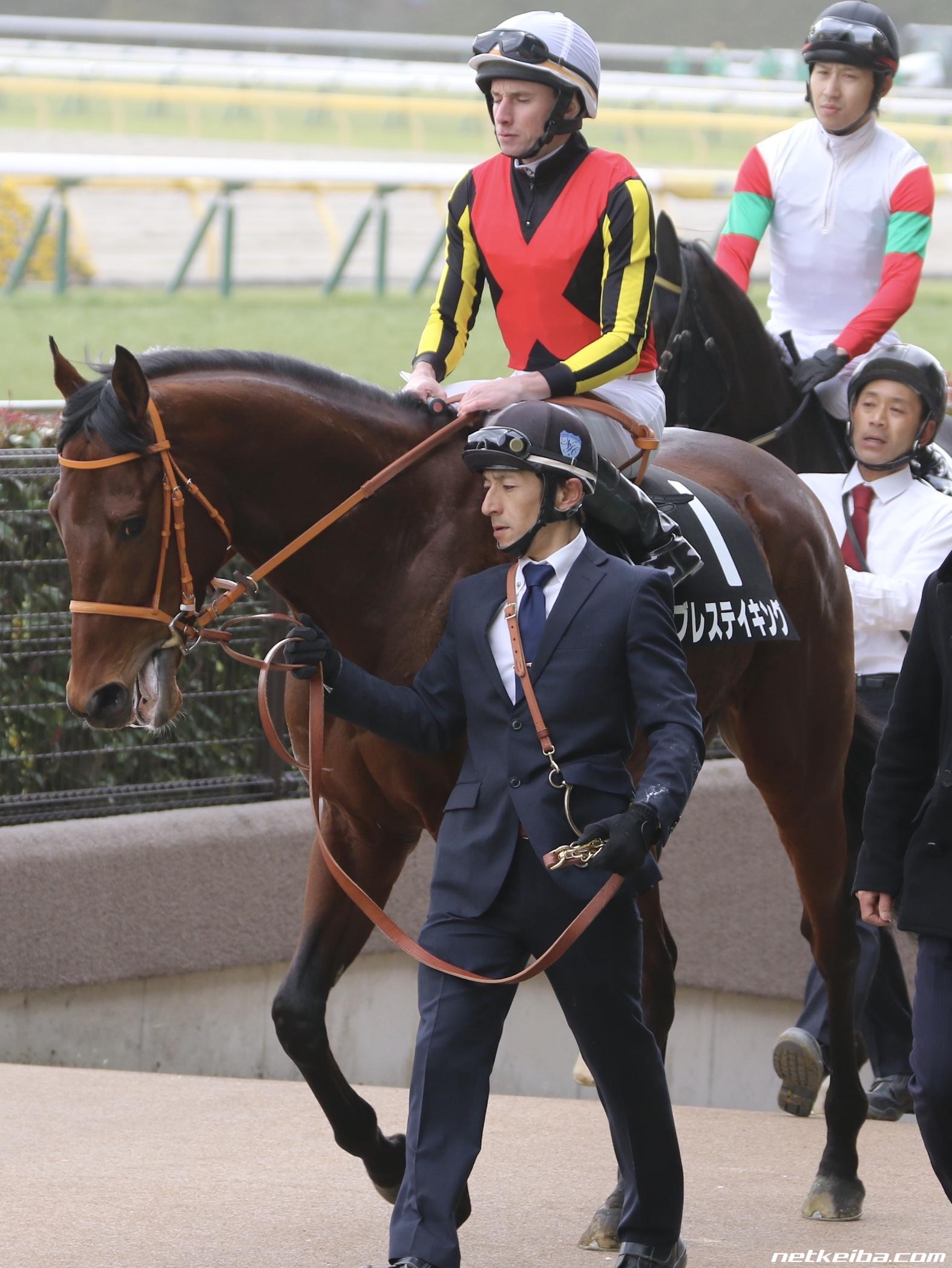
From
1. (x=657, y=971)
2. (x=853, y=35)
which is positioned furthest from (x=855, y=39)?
(x=657, y=971)

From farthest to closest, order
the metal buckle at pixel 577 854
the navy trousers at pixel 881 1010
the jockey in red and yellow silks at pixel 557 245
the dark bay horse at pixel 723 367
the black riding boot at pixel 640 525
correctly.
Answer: the dark bay horse at pixel 723 367 < the navy trousers at pixel 881 1010 < the jockey in red and yellow silks at pixel 557 245 < the black riding boot at pixel 640 525 < the metal buckle at pixel 577 854

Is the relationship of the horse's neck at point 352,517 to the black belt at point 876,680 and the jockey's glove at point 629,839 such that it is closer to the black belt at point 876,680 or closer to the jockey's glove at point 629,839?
the jockey's glove at point 629,839

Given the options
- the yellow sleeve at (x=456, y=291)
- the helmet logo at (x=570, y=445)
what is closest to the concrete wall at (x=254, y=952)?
the yellow sleeve at (x=456, y=291)

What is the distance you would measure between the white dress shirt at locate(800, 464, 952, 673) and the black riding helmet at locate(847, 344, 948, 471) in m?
0.07

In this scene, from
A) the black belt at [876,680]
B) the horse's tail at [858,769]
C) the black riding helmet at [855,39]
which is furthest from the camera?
the black riding helmet at [855,39]

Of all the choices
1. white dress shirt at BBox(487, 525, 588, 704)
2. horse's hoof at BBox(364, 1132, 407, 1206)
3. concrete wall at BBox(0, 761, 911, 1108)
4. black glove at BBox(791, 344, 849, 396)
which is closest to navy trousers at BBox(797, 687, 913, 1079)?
concrete wall at BBox(0, 761, 911, 1108)

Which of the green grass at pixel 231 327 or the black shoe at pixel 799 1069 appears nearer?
the black shoe at pixel 799 1069

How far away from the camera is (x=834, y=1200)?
510cm

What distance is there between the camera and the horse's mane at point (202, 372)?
383cm

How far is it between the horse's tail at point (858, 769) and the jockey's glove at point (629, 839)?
89.2 inches

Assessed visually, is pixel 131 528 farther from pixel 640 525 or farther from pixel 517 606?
pixel 640 525

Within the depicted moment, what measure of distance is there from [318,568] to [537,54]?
128 centimetres

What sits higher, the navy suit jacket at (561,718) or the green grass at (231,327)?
the navy suit jacket at (561,718)

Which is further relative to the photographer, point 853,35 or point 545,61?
point 853,35
